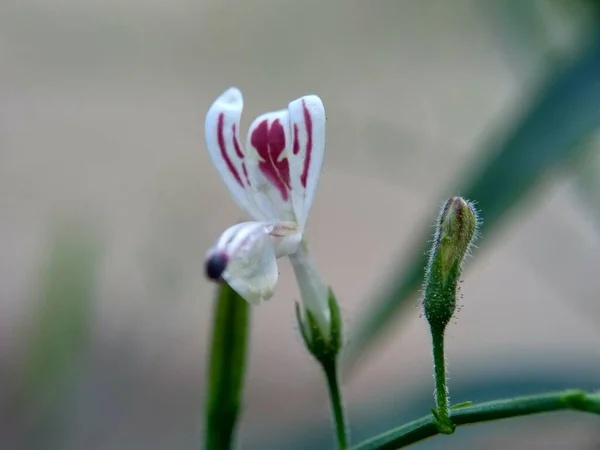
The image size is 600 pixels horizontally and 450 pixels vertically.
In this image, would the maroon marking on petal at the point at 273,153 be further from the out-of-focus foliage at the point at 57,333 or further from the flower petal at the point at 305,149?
the out-of-focus foliage at the point at 57,333

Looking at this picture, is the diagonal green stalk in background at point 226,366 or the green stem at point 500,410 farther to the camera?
the diagonal green stalk in background at point 226,366

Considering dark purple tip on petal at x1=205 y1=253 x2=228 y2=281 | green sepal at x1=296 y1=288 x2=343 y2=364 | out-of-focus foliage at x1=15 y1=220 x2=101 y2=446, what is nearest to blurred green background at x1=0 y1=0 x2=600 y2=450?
out-of-focus foliage at x1=15 y1=220 x2=101 y2=446

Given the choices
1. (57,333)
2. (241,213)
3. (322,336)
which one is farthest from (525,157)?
(241,213)

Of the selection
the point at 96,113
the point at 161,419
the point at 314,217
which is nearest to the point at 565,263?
the point at 314,217

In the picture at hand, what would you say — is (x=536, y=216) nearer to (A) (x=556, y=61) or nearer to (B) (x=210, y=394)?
(A) (x=556, y=61)

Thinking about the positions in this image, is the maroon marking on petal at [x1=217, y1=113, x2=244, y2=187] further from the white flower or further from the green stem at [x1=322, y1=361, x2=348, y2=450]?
the green stem at [x1=322, y1=361, x2=348, y2=450]

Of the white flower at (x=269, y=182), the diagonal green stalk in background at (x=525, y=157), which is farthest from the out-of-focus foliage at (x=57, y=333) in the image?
the white flower at (x=269, y=182)

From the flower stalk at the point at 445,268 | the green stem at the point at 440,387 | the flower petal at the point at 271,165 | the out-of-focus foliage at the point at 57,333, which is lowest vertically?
the out-of-focus foliage at the point at 57,333
